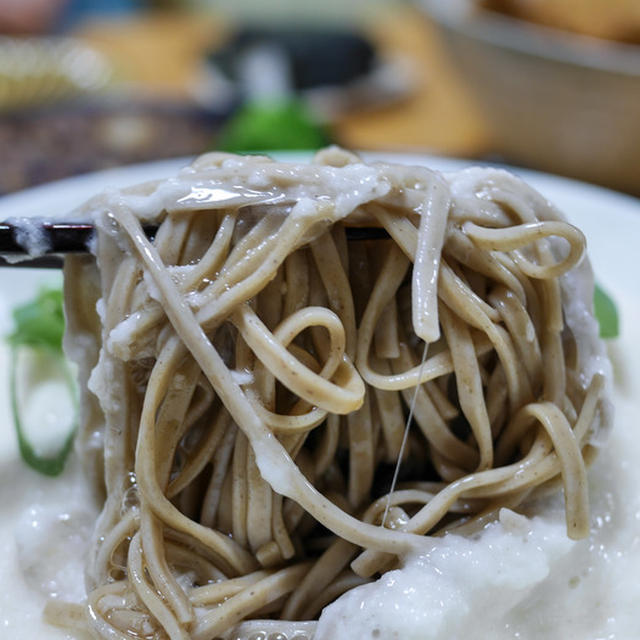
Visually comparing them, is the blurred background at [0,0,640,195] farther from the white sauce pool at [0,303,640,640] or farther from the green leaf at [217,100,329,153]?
the white sauce pool at [0,303,640,640]

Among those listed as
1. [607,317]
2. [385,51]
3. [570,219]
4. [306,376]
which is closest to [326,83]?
[385,51]

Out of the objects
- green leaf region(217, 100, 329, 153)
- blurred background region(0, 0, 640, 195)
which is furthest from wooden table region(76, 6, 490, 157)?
green leaf region(217, 100, 329, 153)

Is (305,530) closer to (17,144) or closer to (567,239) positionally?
(567,239)

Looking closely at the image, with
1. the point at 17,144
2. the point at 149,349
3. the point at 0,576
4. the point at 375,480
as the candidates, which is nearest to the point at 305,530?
the point at 375,480

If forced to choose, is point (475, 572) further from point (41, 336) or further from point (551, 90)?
point (551, 90)

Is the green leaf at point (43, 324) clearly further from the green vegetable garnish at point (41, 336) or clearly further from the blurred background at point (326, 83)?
the blurred background at point (326, 83)

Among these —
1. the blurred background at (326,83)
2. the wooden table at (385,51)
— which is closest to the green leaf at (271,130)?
the blurred background at (326,83)
